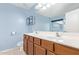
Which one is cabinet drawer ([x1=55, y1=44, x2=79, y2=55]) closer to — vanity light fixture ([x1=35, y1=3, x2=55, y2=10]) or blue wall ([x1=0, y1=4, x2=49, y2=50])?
blue wall ([x1=0, y1=4, x2=49, y2=50])

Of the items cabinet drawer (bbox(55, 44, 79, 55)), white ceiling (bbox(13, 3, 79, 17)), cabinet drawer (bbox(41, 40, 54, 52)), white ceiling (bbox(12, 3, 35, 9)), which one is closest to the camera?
cabinet drawer (bbox(55, 44, 79, 55))

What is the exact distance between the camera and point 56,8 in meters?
1.65

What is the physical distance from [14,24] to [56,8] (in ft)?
2.49

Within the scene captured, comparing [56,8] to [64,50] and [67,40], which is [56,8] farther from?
[64,50]

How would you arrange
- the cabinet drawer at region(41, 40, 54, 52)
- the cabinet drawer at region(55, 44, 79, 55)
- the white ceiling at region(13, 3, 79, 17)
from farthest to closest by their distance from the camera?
1. the white ceiling at region(13, 3, 79, 17)
2. the cabinet drawer at region(41, 40, 54, 52)
3. the cabinet drawer at region(55, 44, 79, 55)

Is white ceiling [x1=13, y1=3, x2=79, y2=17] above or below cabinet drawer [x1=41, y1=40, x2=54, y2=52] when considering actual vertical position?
above

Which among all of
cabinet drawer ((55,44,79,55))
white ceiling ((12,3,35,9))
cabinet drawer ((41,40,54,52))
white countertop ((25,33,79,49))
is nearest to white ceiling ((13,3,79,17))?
white ceiling ((12,3,35,9))

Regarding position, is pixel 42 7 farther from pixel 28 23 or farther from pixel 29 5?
pixel 28 23

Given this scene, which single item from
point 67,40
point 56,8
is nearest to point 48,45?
point 67,40

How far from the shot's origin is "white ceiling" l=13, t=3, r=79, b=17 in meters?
1.48

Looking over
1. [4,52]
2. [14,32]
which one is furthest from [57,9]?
[4,52]

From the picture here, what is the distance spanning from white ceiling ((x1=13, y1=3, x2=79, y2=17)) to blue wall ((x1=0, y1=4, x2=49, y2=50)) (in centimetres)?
9

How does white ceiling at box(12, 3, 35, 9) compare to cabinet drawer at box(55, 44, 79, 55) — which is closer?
cabinet drawer at box(55, 44, 79, 55)

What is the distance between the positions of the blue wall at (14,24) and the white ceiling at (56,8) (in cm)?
9
